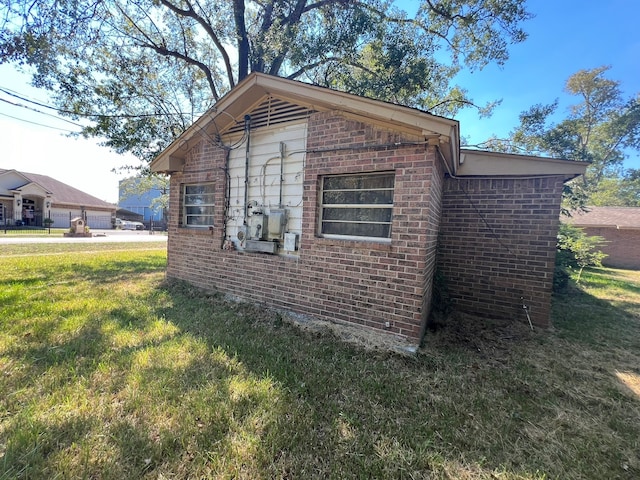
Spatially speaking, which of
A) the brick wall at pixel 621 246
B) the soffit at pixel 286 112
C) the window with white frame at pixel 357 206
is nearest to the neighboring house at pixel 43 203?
the soffit at pixel 286 112

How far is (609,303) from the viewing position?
270 inches

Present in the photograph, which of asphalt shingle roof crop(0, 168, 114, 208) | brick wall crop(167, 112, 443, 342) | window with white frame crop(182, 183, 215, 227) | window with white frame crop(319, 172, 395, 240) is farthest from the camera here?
asphalt shingle roof crop(0, 168, 114, 208)

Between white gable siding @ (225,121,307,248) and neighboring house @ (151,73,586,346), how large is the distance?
2 cm

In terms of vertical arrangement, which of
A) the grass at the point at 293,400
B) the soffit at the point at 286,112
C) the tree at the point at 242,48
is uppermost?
the tree at the point at 242,48

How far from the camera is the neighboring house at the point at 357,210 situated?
3703 millimetres

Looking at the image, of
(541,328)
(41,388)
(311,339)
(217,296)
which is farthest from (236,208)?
(541,328)

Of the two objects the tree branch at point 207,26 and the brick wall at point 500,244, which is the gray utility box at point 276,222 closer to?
the brick wall at point 500,244

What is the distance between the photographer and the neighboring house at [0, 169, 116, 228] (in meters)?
26.0

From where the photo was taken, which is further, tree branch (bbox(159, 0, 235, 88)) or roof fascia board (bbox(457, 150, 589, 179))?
tree branch (bbox(159, 0, 235, 88))

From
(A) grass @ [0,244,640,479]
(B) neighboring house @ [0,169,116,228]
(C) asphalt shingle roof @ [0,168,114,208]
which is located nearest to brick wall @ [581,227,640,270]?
(A) grass @ [0,244,640,479]

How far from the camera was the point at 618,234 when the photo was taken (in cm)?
1670

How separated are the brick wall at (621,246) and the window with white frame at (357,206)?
773 inches

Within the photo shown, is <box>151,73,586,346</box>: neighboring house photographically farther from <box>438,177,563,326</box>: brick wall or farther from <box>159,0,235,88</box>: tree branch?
<box>159,0,235,88</box>: tree branch

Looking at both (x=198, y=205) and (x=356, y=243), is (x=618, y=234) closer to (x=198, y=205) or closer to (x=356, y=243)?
(x=356, y=243)
